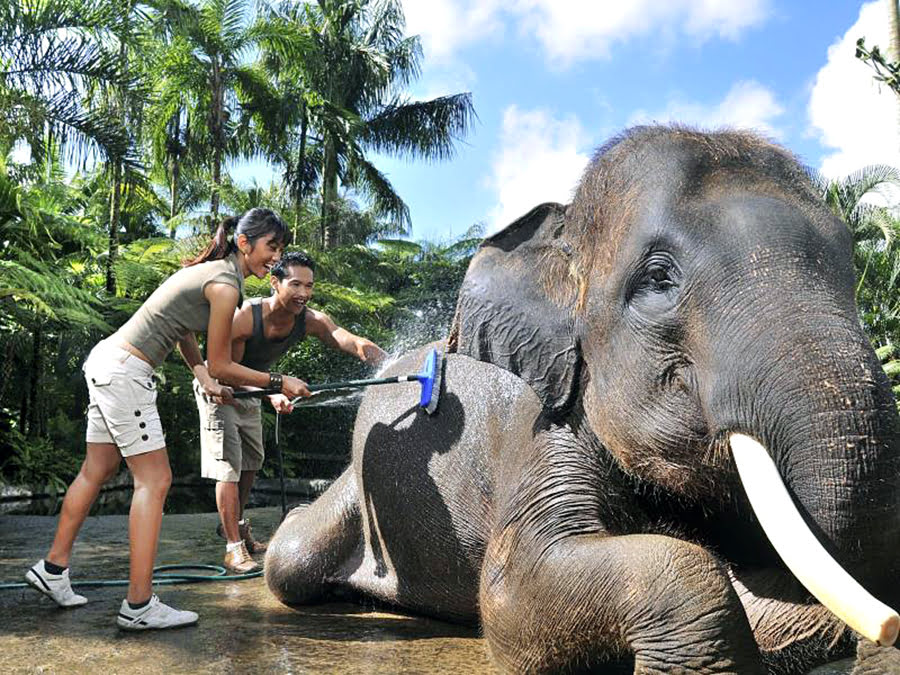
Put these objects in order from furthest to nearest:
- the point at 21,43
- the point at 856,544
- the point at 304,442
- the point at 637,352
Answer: the point at 304,442 < the point at 21,43 < the point at 637,352 < the point at 856,544

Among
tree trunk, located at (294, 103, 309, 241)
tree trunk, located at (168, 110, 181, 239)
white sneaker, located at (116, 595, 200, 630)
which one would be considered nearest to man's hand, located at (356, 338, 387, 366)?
white sneaker, located at (116, 595, 200, 630)

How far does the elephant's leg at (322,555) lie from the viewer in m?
4.65

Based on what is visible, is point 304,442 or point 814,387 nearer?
point 814,387

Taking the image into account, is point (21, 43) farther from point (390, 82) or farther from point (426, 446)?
point (390, 82)

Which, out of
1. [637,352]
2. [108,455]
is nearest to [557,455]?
[637,352]

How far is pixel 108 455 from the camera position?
457 centimetres

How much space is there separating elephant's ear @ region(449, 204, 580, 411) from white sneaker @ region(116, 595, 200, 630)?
6.24 ft

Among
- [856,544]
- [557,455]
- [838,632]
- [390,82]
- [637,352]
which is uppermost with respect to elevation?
[390,82]

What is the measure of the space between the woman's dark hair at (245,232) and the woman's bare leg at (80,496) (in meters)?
1.05

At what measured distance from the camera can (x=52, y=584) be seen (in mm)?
4500

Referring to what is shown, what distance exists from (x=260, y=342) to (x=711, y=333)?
376 cm

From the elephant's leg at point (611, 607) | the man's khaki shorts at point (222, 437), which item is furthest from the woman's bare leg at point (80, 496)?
the elephant's leg at point (611, 607)

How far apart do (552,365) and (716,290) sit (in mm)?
703

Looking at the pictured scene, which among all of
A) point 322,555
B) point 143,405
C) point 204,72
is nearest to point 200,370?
point 143,405
